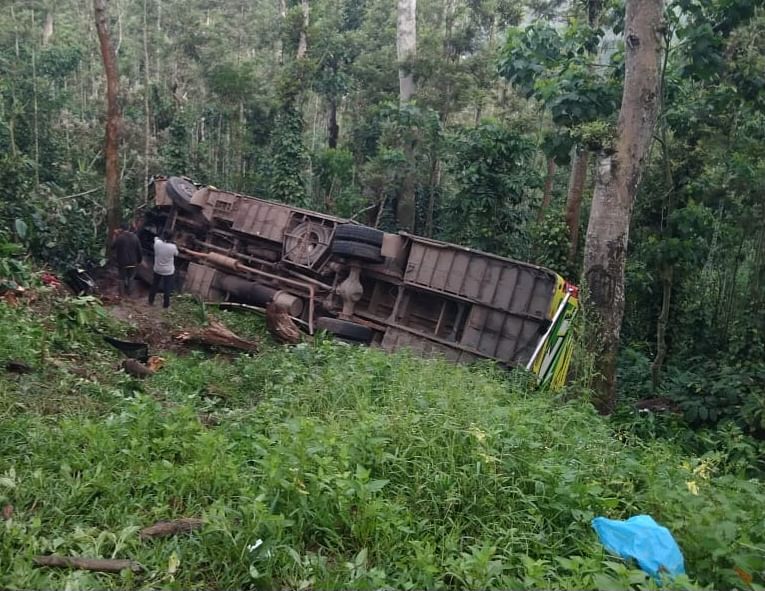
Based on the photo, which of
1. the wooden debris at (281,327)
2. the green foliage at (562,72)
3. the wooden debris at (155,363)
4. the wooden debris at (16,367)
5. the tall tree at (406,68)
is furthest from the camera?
the tall tree at (406,68)

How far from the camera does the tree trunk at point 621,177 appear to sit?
22.7 feet

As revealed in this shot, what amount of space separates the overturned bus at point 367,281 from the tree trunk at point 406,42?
7.77 m

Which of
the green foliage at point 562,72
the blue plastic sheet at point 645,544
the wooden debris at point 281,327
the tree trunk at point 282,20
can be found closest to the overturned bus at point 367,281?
the wooden debris at point 281,327

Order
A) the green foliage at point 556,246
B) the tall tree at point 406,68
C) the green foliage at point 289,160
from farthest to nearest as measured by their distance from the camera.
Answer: the green foliage at point 289,160, the tall tree at point 406,68, the green foliage at point 556,246

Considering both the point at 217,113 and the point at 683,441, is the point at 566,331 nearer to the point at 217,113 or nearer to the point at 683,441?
the point at 683,441

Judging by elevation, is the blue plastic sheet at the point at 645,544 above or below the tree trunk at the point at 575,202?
below

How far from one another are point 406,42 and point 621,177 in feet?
41.2

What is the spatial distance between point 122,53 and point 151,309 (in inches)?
824

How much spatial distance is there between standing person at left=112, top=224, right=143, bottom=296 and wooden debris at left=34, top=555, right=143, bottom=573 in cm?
849

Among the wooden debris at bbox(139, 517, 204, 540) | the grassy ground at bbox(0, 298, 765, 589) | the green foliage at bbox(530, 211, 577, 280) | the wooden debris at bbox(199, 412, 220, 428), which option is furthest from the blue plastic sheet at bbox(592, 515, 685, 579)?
the green foliage at bbox(530, 211, 577, 280)

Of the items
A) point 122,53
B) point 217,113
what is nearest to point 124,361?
point 217,113

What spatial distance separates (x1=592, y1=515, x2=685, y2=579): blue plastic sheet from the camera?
3.20m

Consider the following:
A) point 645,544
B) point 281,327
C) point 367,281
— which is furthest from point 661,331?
point 645,544

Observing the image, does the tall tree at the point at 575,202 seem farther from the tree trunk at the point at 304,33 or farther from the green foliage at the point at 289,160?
the tree trunk at the point at 304,33
